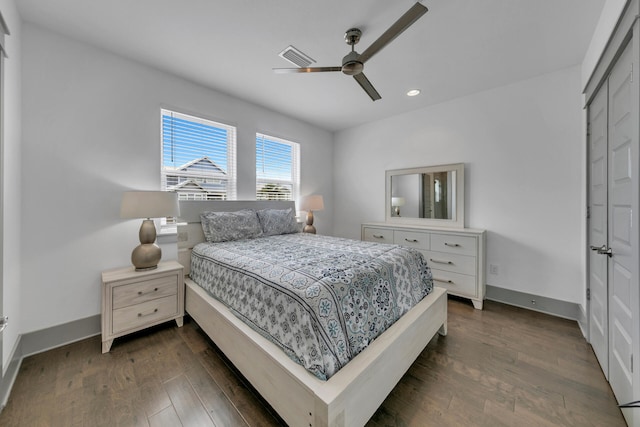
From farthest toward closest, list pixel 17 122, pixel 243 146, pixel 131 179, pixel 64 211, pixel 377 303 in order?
pixel 243 146 → pixel 131 179 → pixel 64 211 → pixel 17 122 → pixel 377 303

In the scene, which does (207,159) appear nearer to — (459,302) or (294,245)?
(294,245)

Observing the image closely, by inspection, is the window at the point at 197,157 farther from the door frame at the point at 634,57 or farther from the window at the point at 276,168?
the door frame at the point at 634,57

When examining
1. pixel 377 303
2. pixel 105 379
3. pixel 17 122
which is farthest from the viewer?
pixel 17 122

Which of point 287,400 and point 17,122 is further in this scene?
point 17,122

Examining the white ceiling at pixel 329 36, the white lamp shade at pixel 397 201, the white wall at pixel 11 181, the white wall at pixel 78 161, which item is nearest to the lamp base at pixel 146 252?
the white wall at pixel 78 161

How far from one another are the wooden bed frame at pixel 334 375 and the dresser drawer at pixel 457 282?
0.93 meters

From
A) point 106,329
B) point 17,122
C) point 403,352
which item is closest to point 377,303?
point 403,352

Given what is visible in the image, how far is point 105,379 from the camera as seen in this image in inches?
63.0

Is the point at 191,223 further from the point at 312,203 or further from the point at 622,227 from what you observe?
the point at 622,227

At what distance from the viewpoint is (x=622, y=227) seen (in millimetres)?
1336

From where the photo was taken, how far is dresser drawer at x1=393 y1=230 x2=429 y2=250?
3057mm

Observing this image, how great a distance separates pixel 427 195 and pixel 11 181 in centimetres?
409

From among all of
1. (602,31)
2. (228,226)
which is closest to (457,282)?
(602,31)

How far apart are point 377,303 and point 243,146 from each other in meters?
2.70
